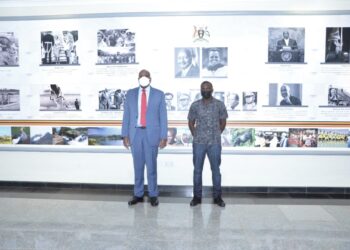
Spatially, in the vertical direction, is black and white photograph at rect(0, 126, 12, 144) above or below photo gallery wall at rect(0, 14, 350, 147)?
below

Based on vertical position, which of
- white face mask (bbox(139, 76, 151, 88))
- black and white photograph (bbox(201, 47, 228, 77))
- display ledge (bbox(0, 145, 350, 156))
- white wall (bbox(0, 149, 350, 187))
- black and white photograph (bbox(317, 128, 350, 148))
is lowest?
white wall (bbox(0, 149, 350, 187))

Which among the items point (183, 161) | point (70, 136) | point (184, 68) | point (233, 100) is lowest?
point (183, 161)

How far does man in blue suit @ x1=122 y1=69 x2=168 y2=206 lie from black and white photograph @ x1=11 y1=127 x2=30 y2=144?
1771 millimetres

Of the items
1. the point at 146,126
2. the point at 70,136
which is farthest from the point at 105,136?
the point at 146,126

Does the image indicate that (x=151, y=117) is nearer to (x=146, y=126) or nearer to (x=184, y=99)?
(x=146, y=126)

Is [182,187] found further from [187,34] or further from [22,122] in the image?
[22,122]

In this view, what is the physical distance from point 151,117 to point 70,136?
4.98 ft

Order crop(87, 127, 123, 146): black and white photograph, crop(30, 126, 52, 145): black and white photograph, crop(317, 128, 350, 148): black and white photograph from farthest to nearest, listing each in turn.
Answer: crop(30, 126, 52, 145): black and white photograph
crop(87, 127, 123, 146): black and white photograph
crop(317, 128, 350, 148): black and white photograph

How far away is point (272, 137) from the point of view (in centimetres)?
479

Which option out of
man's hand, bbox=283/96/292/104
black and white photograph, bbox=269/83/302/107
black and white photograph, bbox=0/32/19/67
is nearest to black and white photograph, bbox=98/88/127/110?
black and white photograph, bbox=0/32/19/67

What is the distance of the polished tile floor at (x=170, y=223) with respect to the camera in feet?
10.3

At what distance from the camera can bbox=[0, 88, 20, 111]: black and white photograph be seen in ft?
16.7

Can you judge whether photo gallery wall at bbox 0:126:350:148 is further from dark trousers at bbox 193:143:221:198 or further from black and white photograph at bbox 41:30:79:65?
black and white photograph at bbox 41:30:79:65

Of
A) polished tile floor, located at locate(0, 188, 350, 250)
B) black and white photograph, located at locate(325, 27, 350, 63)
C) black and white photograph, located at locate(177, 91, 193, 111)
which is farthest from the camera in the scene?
black and white photograph, located at locate(177, 91, 193, 111)
